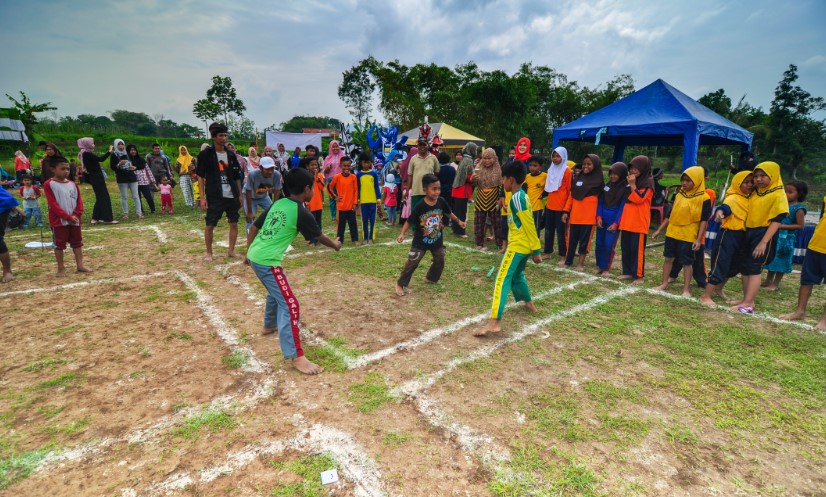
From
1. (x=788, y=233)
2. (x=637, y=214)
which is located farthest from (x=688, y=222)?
(x=788, y=233)

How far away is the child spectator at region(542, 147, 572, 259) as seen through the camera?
7.00m

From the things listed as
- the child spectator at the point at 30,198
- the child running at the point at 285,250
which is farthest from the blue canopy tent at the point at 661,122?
the child spectator at the point at 30,198

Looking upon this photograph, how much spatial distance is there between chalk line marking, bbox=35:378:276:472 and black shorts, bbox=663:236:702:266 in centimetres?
563

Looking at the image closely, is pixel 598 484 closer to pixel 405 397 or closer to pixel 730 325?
pixel 405 397

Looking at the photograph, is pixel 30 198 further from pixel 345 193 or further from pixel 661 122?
pixel 661 122

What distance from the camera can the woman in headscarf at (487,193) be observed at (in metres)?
7.59

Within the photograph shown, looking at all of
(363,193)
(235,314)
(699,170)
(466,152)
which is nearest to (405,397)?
(235,314)

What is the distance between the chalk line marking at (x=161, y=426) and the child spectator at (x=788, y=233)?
666 cm

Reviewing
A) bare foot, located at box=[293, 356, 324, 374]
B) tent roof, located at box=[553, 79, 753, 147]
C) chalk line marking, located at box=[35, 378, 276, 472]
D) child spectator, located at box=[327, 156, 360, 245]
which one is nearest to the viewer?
chalk line marking, located at box=[35, 378, 276, 472]

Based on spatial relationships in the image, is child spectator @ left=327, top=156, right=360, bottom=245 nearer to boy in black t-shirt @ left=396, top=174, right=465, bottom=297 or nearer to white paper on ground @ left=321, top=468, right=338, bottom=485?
boy in black t-shirt @ left=396, top=174, right=465, bottom=297

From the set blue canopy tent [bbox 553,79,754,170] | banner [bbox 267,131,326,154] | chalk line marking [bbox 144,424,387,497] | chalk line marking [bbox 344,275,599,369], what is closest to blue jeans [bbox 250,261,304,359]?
chalk line marking [bbox 344,275,599,369]

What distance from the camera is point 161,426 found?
284 cm

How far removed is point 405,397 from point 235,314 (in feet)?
8.66

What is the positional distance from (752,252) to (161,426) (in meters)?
6.75
